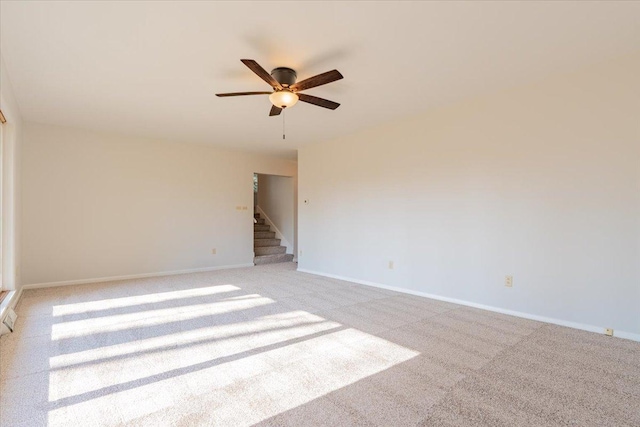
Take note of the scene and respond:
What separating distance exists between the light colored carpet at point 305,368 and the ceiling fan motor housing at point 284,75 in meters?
2.27

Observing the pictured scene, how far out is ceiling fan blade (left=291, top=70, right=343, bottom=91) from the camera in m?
Answer: 2.44

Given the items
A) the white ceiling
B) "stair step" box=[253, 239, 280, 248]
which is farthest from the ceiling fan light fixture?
"stair step" box=[253, 239, 280, 248]

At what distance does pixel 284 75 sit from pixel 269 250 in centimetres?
519

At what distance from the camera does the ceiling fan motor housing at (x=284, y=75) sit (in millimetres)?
2795

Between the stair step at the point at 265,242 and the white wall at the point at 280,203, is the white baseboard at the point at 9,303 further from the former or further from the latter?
the white wall at the point at 280,203

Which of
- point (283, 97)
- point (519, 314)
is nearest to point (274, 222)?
point (283, 97)

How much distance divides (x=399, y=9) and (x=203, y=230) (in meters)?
5.11

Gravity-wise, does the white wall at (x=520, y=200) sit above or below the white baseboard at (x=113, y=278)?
above

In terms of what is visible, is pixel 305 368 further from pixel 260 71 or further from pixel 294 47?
pixel 294 47

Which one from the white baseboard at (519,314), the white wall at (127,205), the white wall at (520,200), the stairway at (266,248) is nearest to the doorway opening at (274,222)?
the stairway at (266,248)

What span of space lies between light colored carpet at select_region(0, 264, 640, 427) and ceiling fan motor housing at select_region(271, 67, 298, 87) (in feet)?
7.44

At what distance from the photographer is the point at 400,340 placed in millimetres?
2590

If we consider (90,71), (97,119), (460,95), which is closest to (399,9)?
(460,95)

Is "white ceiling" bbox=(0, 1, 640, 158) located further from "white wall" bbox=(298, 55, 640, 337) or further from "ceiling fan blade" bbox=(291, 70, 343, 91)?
"white wall" bbox=(298, 55, 640, 337)
